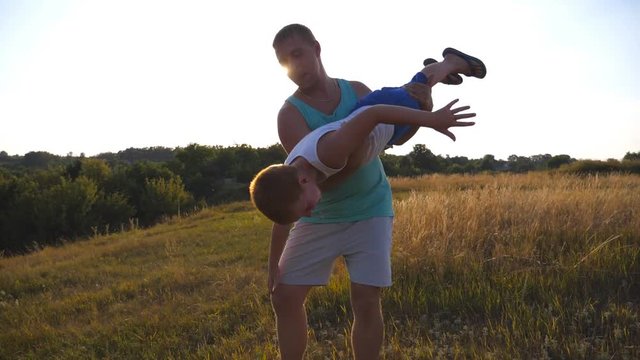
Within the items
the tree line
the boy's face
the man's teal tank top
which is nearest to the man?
the man's teal tank top

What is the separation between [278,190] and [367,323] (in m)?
0.88

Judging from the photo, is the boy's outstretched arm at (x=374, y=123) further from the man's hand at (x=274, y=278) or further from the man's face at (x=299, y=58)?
the man's hand at (x=274, y=278)

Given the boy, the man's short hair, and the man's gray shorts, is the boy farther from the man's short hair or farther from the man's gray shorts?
the man's short hair

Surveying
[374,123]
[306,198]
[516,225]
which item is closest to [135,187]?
[516,225]

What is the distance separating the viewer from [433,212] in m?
5.98

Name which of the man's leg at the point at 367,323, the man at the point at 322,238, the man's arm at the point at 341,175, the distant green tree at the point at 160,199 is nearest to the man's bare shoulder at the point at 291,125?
the man at the point at 322,238

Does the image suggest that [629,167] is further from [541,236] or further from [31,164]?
[31,164]

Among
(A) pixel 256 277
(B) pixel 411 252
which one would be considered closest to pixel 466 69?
(B) pixel 411 252

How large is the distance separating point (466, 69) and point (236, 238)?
8117 mm

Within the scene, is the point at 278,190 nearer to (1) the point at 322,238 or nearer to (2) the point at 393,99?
(1) the point at 322,238

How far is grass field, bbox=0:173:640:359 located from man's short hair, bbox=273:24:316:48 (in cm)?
195

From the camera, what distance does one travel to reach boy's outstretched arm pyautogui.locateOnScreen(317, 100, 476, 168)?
7.37 feet

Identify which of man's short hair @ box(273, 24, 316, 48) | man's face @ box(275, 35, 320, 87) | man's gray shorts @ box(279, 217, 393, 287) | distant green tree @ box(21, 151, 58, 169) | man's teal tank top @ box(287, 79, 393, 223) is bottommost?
Result: man's gray shorts @ box(279, 217, 393, 287)

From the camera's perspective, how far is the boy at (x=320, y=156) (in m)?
2.25
